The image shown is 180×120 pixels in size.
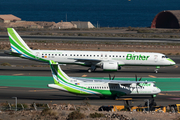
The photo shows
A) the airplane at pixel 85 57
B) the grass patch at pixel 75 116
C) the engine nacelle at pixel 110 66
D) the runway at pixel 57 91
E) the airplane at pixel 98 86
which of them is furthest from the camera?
the airplane at pixel 85 57

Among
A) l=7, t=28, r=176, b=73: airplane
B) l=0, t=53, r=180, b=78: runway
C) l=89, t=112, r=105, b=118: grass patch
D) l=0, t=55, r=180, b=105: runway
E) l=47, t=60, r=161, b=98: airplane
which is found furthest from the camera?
l=7, t=28, r=176, b=73: airplane

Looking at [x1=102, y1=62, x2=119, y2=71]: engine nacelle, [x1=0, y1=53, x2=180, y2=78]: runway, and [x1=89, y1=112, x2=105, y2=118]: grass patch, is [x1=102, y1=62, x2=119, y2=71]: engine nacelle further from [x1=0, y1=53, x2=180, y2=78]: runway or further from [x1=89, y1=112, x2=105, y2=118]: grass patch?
[x1=89, y1=112, x2=105, y2=118]: grass patch

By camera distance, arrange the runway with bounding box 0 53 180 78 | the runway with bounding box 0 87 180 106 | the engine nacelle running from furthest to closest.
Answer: the runway with bounding box 0 53 180 78 → the engine nacelle → the runway with bounding box 0 87 180 106

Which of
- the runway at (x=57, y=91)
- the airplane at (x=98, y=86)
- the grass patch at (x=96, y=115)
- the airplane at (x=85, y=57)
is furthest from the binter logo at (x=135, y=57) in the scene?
the grass patch at (x=96, y=115)

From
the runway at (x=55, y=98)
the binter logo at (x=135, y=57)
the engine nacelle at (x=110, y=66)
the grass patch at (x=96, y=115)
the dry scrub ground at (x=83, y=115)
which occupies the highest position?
the binter logo at (x=135, y=57)

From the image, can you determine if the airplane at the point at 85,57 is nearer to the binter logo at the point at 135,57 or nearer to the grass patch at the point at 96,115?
the binter logo at the point at 135,57

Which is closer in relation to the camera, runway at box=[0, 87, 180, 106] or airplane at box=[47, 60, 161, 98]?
airplane at box=[47, 60, 161, 98]

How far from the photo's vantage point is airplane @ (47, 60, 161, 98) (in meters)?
36.8

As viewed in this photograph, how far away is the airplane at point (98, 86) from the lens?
36.8m

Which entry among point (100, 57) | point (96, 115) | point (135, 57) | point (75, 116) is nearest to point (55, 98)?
point (75, 116)

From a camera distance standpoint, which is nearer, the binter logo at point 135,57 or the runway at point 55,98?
the runway at point 55,98

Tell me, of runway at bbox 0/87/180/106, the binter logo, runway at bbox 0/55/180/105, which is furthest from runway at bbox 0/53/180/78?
runway at bbox 0/87/180/106

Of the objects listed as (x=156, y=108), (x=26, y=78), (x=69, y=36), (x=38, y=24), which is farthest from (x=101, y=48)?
(x=38, y=24)

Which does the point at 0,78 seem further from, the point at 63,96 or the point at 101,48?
the point at 101,48
